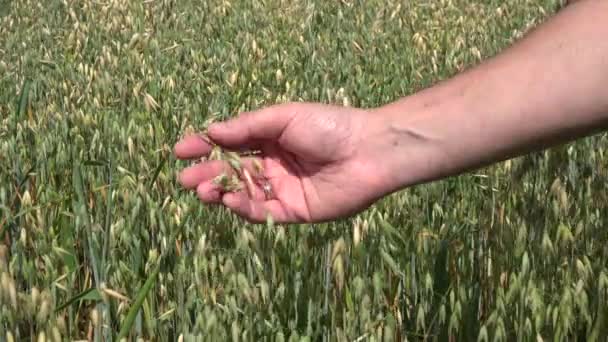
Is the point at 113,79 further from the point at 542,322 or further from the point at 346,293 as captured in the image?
the point at 542,322

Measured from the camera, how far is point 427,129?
5.35ft

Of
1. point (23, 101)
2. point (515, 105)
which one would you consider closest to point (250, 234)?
point (515, 105)

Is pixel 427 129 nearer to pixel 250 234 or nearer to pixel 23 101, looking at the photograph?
pixel 250 234

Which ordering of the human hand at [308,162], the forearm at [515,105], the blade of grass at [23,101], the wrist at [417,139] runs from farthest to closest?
the blade of grass at [23,101]
the human hand at [308,162]
the wrist at [417,139]
the forearm at [515,105]

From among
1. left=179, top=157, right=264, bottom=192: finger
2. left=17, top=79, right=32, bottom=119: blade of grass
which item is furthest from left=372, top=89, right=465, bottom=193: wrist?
left=17, top=79, right=32, bottom=119: blade of grass

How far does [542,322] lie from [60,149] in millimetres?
1458

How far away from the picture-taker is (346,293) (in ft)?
5.15

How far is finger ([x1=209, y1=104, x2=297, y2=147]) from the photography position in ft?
5.77

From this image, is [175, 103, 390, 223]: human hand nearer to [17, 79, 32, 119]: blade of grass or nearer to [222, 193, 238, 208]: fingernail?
[222, 193, 238, 208]: fingernail

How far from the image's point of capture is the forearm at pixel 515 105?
4.77 ft

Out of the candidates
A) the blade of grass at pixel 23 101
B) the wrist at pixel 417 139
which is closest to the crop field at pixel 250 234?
the blade of grass at pixel 23 101

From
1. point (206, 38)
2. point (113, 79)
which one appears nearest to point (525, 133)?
point (113, 79)

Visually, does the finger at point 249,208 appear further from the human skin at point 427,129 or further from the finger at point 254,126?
the finger at point 254,126

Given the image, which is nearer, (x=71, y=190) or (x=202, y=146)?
(x=202, y=146)
